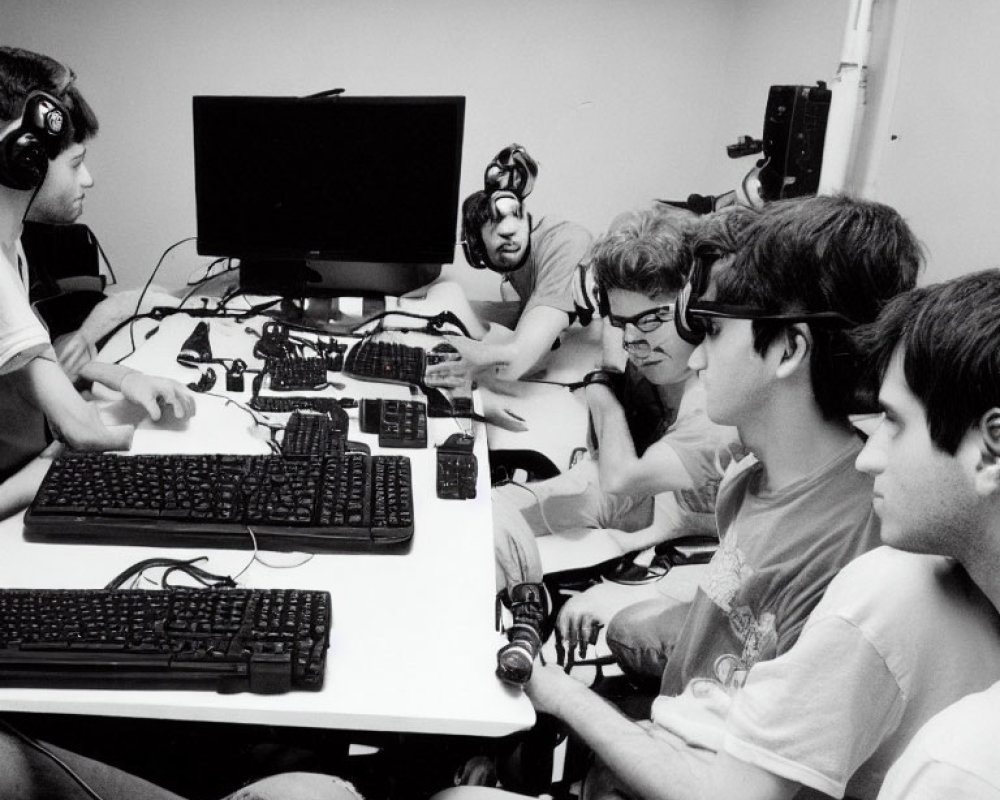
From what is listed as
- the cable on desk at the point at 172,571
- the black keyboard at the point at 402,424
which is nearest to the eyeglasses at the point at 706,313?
the black keyboard at the point at 402,424

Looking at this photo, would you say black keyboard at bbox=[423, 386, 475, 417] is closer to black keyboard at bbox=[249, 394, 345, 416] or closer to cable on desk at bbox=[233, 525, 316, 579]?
black keyboard at bbox=[249, 394, 345, 416]

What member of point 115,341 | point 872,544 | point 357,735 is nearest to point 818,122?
point 872,544

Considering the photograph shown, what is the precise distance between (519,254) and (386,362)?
1.50ft

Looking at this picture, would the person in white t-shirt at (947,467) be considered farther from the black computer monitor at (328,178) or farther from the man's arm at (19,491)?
the black computer monitor at (328,178)

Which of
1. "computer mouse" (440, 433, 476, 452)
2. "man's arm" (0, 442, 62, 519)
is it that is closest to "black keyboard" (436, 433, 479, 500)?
"computer mouse" (440, 433, 476, 452)

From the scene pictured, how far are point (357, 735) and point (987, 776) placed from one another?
913 millimetres

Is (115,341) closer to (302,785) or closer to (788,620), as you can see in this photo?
(302,785)

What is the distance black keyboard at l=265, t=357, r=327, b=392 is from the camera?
5.93ft

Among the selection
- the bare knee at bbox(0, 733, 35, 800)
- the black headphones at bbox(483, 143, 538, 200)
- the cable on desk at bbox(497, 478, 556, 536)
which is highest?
the black headphones at bbox(483, 143, 538, 200)

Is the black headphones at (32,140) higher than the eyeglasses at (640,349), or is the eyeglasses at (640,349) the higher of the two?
the black headphones at (32,140)

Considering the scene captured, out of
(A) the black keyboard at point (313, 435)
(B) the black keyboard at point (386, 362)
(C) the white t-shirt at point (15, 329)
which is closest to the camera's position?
(C) the white t-shirt at point (15, 329)

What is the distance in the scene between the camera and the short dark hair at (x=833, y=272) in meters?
1.00

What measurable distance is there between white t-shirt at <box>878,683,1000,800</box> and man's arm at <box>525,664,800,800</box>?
0.69ft

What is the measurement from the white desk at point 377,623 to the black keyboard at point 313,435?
7 centimetres
